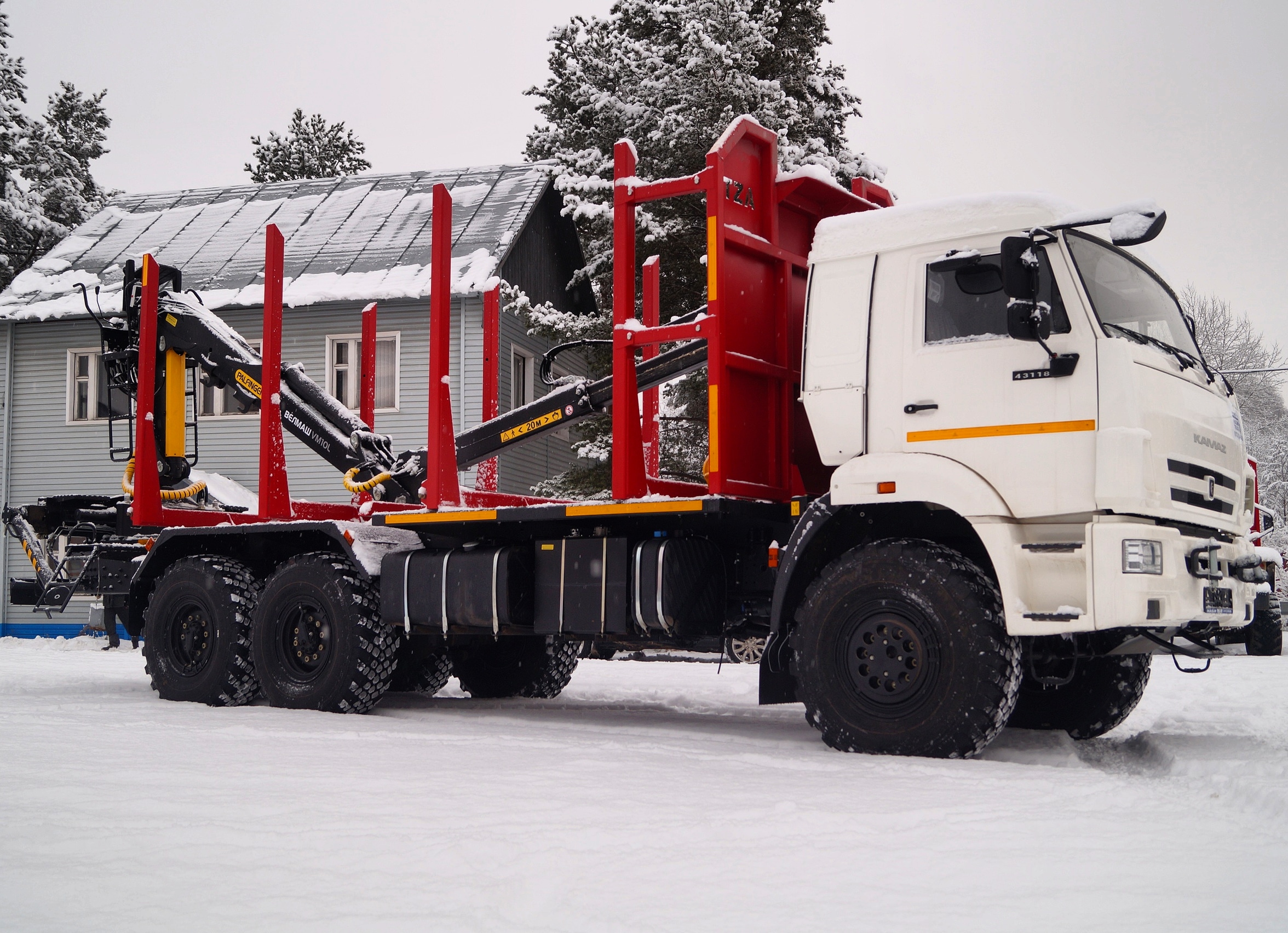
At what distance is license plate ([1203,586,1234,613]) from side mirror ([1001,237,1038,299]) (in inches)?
65.5

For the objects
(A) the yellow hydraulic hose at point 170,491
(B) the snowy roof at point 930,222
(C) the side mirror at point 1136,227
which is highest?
(B) the snowy roof at point 930,222

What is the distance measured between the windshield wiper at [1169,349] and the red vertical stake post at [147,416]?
7.44 meters

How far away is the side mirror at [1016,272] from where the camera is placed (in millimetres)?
5793

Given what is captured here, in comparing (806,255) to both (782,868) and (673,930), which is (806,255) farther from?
(673,930)

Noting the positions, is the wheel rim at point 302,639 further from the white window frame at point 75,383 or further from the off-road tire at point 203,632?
the white window frame at point 75,383

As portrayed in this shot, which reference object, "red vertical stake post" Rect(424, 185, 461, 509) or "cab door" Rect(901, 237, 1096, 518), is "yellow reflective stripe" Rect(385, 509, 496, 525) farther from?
"cab door" Rect(901, 237, 1096, 518)

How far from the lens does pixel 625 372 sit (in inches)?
290

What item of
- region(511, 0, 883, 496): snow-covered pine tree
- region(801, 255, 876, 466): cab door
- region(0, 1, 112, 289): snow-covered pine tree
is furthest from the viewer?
region(0, 1, 112, 289): snow-covered pine tree

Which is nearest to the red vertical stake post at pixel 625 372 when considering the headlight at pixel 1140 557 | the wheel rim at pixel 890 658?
the wheel rim at pixel 890 658

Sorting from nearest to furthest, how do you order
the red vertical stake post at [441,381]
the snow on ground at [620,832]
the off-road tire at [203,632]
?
the snow on ground at [620,832] < the red vertical stake post at [441,381] < the off-road tire at [203,632]

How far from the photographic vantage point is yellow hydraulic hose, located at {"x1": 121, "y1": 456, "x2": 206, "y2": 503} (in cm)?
1012

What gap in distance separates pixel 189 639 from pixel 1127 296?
7.14m

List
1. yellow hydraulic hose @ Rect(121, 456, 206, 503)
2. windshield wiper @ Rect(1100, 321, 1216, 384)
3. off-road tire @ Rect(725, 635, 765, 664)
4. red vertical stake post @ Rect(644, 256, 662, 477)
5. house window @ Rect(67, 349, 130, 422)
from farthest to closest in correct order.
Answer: house window @ Rect(67, 349, 130, 422) → off-road tire @ Rect(725, 635, 765, 664) → yellow hydraulic hose @ Rect(121, 456, 206, 503) → red vertical stake post @ Rect(644, 256, 662, 477) → windshield wiper @ Rect(1100, 321, 1216, 384)

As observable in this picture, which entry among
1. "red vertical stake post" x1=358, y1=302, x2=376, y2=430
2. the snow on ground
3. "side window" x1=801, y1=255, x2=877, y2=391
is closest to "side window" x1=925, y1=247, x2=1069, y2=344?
"side window" x1=801, y1=255, x2=877, y2=391
